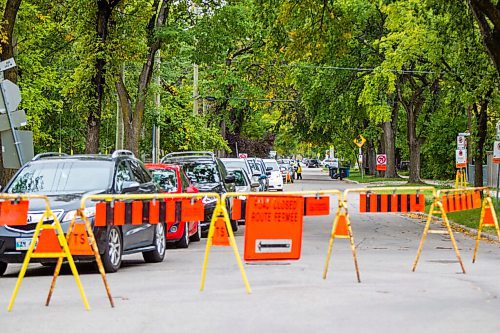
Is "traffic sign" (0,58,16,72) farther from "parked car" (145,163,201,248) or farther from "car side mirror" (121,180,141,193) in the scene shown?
"car side mirror" (121,180,141,193)

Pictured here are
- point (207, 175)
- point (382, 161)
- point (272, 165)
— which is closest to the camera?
point (207, 175)


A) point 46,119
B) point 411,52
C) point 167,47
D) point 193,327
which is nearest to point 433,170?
point 46,119

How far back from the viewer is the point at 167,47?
35.0 metres

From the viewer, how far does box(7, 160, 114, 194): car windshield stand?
14148 mm

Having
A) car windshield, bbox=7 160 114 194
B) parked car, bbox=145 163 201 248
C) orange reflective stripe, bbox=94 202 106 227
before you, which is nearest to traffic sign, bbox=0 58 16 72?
parked car, bbox=145 163 201 248

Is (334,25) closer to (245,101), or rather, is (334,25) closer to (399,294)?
(399,294)

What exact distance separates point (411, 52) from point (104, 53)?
15150 mm

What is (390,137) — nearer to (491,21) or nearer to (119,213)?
(491,21)

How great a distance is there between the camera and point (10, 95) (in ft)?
66.4

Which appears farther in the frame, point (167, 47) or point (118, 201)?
point (167, 47)

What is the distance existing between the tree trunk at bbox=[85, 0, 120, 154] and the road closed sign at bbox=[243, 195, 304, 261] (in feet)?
54.1

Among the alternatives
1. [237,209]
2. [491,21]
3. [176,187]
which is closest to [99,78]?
[176,187]

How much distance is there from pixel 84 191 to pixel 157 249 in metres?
2.10

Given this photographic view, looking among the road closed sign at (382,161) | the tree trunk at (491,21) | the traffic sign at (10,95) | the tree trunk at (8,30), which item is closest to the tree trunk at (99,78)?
the tree trunk at (8,30)
